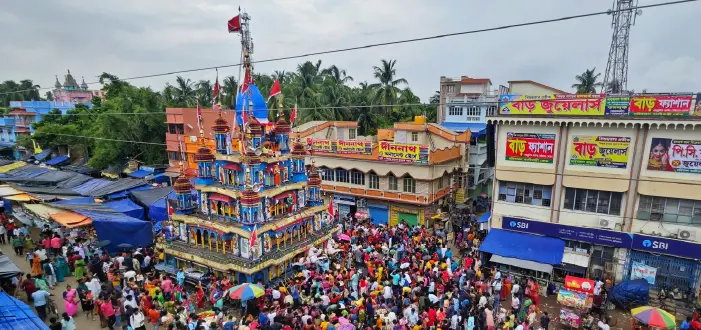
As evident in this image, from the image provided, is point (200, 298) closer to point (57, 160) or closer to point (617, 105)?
point (617, 105)

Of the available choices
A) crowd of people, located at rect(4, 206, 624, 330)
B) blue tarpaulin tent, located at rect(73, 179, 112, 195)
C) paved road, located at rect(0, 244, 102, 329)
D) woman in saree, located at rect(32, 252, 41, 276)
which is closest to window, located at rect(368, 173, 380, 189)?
crowd of people, located at rect(4, 206, 624, 330)

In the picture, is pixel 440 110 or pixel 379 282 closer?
pixel 379 282

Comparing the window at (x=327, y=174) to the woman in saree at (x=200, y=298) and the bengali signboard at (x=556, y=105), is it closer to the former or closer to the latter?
the bengali signboard at (x=556, y=105)

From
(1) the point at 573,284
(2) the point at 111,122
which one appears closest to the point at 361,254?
(1) the point at 573,284

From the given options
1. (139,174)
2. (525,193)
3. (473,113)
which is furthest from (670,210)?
Answer: (139,174)

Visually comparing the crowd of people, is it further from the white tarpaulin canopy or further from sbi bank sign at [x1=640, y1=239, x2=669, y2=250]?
sbi bank sign at [x1=640, y1=239, x2=669, y2=250]

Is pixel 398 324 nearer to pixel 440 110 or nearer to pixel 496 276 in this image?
pixel 496 276
